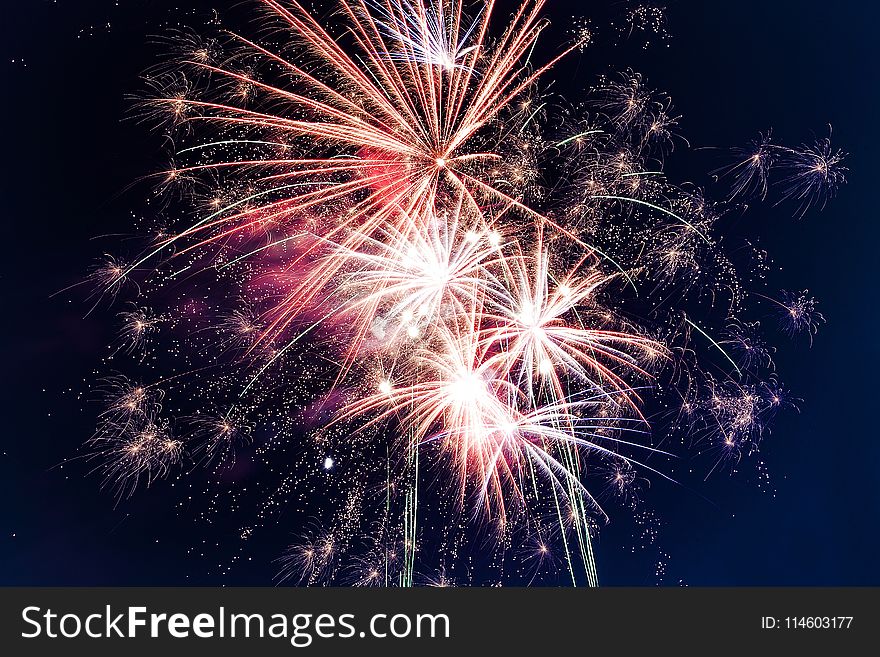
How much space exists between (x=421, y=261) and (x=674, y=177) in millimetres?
1405

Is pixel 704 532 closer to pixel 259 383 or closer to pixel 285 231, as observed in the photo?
pixel 259 383

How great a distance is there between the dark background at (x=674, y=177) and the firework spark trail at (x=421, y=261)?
21 centimetres

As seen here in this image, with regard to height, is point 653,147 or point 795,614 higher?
point 653,147

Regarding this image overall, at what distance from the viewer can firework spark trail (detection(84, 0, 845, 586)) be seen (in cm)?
231

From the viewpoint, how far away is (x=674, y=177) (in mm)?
2475

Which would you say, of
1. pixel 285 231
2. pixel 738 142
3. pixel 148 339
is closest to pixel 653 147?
pixel 738 142

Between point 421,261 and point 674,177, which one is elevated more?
point 674,177

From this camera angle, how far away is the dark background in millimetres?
2369

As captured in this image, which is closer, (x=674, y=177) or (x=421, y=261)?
(x=421, y=261)

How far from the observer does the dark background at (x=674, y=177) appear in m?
2.37

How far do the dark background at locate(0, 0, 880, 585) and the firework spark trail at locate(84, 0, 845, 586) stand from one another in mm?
206

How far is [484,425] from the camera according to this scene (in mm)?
2402

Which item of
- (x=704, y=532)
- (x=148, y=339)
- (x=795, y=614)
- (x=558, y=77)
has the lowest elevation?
(x=795, y=614)

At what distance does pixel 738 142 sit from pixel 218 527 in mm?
3386
